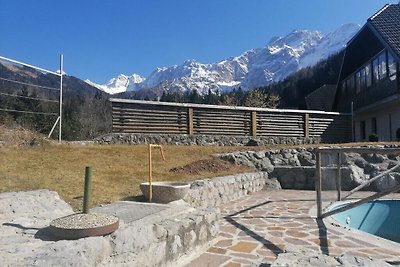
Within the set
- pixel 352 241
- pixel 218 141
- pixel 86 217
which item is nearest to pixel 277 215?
pixel 352 241

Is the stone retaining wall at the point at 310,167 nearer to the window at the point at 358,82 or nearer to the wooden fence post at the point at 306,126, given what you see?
the wooden fence post at the point at 306,126

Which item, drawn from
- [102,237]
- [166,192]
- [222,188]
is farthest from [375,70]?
[102,237]

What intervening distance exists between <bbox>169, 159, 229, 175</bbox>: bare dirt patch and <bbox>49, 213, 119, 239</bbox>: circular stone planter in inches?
208

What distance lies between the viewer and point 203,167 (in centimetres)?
959

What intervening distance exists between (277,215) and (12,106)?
18692 mm

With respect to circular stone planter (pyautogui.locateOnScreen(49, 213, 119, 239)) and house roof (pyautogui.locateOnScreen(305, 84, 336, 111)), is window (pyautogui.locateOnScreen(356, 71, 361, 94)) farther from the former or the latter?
circular stone planter (pyautogui.locateOnScreen(49, 213, 119, 239))

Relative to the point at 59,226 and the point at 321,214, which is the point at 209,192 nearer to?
the point at 321,214

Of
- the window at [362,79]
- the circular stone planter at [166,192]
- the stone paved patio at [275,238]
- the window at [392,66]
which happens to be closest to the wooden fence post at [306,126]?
the window at [392,66]

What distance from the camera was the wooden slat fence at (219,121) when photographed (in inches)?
554

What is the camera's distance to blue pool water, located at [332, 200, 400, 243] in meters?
7.58

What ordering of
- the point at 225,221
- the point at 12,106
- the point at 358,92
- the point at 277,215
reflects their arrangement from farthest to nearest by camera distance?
the point at 358,92 → the point at 12,106 → the point at 277,215 → the point at 225,221

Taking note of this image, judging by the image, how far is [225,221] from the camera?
611 cm

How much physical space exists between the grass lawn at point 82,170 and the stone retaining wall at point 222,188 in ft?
2.06

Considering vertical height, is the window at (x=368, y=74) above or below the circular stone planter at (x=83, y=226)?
above
